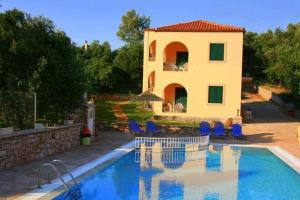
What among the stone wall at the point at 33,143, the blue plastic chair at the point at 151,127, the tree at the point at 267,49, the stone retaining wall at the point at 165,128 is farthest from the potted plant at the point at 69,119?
the tree at the point at 267,49

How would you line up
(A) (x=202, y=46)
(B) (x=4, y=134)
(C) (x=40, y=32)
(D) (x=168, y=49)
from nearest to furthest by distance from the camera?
(B) (x=4, y=134) < (C) (x=40, y=32) < (A) (x=202, y=46) < (D) (x=168, y=49)

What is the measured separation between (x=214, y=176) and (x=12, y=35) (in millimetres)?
8873

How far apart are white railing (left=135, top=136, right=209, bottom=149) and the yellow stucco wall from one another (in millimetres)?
8519

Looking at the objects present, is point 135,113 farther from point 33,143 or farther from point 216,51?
point 33,143

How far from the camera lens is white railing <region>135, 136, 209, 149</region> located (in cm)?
1944

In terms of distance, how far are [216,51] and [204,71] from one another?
153 centimetres

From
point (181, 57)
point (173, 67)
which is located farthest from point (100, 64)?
point (173, 67)

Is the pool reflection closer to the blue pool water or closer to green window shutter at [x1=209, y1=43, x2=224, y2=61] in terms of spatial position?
the blue pool water

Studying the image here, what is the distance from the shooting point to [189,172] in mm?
13930

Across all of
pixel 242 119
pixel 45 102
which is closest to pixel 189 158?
pixel 45 102

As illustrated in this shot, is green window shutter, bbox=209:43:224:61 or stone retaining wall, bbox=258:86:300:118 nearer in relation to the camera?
green window shutter, bbox=209:43:224:61

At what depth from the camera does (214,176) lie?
13.4 metres

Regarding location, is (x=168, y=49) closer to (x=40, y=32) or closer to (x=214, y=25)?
(x=214, y=25)

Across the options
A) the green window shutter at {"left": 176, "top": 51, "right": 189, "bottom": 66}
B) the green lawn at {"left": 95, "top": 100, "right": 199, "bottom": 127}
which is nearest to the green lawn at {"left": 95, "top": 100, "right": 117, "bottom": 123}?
the green lawn at {"left": 95, "top": 100, "right": 199, "bottom": 127}
